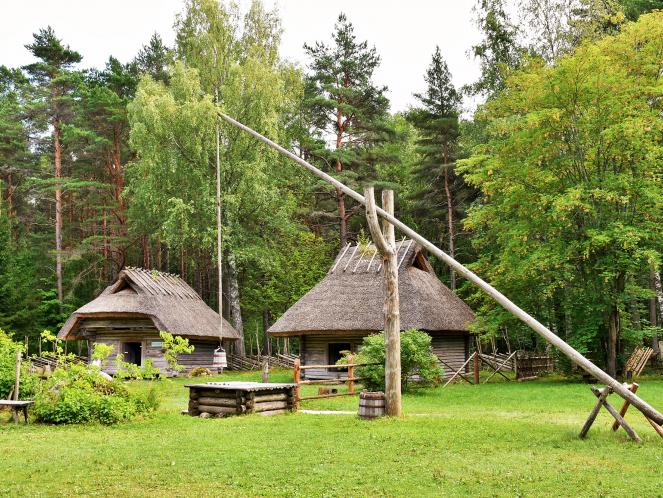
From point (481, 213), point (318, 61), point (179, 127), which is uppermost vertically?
point (318, 61)

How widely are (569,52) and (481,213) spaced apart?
8862 mm

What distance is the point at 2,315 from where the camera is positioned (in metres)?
38.0

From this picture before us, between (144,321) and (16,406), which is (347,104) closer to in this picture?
(144,321)

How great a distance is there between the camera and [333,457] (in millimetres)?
9992

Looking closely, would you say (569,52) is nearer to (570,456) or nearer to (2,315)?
(570,456)

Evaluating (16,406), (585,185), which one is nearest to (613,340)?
(585,185)

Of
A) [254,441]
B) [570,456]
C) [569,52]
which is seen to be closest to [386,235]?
[254,441]

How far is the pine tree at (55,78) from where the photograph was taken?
132ft

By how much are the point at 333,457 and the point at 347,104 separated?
31.0m

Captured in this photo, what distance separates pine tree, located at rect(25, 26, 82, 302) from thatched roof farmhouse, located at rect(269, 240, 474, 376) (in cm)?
1846

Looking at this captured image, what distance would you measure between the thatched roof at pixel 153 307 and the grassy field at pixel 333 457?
14987 mm

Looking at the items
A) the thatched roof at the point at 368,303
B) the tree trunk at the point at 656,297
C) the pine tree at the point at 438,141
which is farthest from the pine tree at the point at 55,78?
the tree trunk at the point at 656,297

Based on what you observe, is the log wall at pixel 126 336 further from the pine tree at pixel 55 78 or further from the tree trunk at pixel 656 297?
the tree trunk at pixel 656 297

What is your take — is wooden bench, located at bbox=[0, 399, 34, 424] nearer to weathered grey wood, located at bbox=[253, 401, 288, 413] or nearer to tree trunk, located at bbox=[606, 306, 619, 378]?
weathered grey wood, located at bbox=[253, 401, 288, 413]
